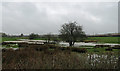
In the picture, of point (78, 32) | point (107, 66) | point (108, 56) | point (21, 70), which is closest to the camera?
point (21, 70)

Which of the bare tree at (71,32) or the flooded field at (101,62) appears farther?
the bare tree at (71,32)

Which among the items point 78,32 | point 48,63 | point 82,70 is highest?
point 78,32

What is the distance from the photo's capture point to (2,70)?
5.16 metres

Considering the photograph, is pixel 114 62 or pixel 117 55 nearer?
pixel 114 62

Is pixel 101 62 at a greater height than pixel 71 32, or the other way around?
pixel 71 32

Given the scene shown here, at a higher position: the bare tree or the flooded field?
the bare tree

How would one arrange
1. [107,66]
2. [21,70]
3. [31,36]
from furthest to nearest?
[31,36], [107,66], [21,70]

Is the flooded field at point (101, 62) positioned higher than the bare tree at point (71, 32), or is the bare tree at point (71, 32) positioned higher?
the bare tree at point (71, 32)

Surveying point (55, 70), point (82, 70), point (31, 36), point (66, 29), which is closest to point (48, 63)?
point (55, 70)

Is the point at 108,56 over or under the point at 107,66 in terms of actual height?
over

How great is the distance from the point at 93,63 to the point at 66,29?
15.5m

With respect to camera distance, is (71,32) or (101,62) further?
(71,32)

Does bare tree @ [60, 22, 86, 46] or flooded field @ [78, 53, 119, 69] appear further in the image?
bare tree @ [60, 22, 86, 46]

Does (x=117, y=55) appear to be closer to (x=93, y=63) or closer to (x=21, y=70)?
(x=93, y=63)
